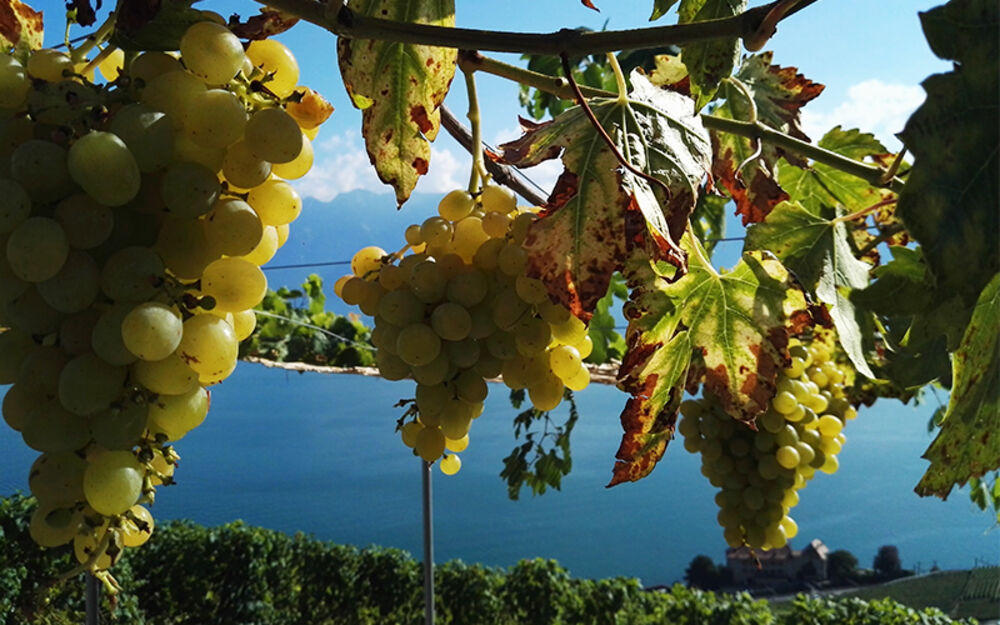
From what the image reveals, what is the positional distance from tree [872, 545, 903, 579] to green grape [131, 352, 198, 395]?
720 centimetres

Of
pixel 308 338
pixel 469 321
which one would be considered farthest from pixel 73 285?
pixel 308 338

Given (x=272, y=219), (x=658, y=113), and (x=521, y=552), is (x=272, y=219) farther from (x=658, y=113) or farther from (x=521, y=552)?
(x=521, y=552)

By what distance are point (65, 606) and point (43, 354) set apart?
12.9 ft

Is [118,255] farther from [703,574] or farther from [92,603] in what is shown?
[703,574]

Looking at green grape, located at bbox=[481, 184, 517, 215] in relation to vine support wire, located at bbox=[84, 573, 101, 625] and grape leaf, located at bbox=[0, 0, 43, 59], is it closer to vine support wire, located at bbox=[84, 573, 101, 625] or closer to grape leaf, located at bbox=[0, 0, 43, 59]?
grape leaf, located at bbox=[0, 0, 43, 59]

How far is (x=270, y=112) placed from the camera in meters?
0.36

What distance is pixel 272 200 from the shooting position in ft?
1.36

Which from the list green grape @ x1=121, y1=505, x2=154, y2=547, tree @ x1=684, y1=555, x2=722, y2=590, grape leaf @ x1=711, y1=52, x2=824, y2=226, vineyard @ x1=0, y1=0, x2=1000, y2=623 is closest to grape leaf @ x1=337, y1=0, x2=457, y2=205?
vineyard @ x1=0, y1=0, x2=1000, y2=623

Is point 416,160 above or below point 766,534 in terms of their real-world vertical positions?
above

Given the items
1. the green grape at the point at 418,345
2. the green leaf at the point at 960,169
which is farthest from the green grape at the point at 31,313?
the green leaf at the point at 960,169

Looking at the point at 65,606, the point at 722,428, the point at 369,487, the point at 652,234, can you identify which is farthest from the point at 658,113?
the point at 369,487

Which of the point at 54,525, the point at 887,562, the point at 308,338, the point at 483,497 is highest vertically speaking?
the point at 483,497

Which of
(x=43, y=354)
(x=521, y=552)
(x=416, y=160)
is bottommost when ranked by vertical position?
(x=43, y=354)

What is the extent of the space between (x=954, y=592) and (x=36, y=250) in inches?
209
